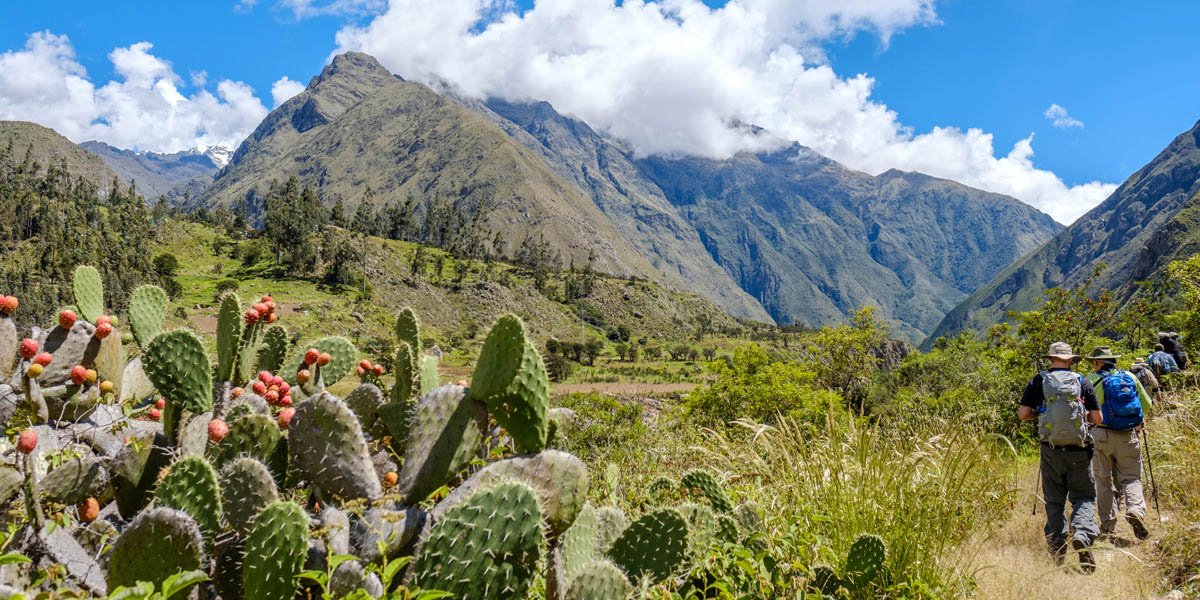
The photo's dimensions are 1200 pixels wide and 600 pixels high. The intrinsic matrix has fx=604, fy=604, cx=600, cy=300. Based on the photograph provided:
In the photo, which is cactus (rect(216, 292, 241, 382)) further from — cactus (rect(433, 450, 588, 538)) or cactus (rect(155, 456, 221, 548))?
cactus (rect(433, 450, 588, 538))

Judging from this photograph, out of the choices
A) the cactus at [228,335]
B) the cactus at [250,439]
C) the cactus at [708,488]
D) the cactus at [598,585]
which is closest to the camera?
the cactus at [598,585]

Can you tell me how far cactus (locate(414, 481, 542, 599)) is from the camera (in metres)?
1.66

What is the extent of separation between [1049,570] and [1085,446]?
1483mm

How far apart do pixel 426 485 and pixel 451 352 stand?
56.0 meters

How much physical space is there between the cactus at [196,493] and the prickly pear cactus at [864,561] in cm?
252

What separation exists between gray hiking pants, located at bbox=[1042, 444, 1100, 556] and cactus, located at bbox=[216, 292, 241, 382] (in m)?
5.92

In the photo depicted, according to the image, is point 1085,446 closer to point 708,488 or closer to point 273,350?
point 708,488

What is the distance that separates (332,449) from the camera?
1.93 meters

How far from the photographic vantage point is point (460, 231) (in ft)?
322

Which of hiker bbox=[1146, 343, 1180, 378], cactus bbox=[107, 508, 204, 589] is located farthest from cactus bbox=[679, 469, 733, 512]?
hiker bbox=[1146, 343, 1180, 378]

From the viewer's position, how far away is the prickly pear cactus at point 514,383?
78.6 inches

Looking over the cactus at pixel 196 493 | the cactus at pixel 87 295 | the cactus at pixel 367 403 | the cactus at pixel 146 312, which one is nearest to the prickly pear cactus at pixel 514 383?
the cactus at pixel 196 493

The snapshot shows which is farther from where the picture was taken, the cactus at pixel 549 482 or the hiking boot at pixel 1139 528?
the hiking boot at pixel 1139 528

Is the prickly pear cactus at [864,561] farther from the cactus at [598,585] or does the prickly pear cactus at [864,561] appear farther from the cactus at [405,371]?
the cactus at [405,371]
